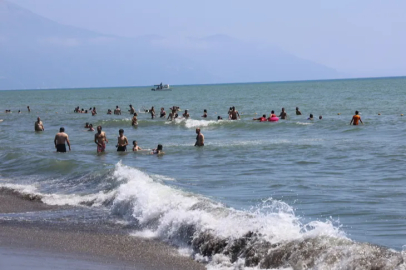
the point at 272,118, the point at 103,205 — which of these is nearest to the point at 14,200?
the point at 103,205

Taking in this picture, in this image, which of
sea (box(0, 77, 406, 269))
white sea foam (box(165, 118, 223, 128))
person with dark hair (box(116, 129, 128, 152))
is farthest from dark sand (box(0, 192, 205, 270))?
white sea foam (box(165, 118, 223, 128))

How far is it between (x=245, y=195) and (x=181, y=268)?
5.00 meters

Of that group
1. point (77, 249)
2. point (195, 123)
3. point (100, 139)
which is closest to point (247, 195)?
point (77, 249)

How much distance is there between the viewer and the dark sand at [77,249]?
885 centimetres

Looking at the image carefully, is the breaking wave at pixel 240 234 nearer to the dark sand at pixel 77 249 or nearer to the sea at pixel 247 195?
the sea at pixel 247 195

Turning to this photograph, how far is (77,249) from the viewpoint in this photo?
9.77m

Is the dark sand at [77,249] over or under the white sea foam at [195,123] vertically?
under

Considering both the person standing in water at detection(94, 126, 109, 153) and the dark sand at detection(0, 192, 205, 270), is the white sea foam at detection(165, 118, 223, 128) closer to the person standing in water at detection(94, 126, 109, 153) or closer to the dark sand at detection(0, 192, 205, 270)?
the person standing in water at detection(94, 126, 109, 153)

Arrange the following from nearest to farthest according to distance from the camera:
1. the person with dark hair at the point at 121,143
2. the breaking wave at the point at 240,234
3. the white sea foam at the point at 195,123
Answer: the breaking wave at the point at 240,234 → the person with dark hair at the point at 121,143 → the white sea foam at the point at 195,123

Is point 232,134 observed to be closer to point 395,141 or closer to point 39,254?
point 395,141

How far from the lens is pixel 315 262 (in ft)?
26.6

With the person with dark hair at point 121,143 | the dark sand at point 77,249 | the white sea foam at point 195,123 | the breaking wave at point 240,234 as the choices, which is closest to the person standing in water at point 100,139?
the person with dark hair at point 121,143

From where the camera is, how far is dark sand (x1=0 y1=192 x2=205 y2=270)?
29.0 ft

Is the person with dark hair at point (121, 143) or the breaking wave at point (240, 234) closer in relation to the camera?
the breaking wave at point (240, 234)
